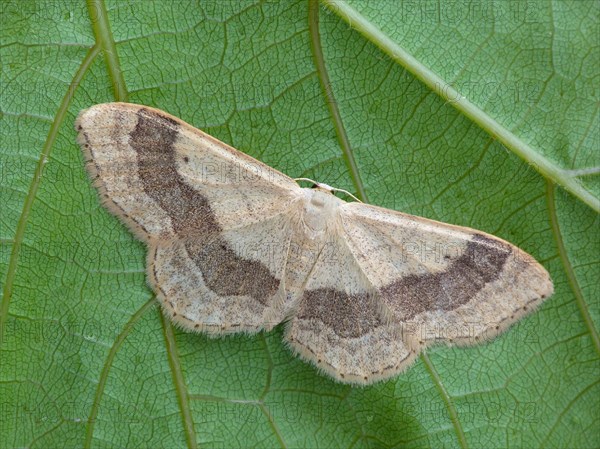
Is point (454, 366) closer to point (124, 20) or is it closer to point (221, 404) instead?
point (221, 404)

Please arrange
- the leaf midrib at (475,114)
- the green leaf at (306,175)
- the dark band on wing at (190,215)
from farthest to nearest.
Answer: the leaf midrib at (475,114) < the green leaf at (306,175) < the dark band on wing at (190,215)

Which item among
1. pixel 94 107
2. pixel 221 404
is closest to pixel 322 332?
pixel 221 404

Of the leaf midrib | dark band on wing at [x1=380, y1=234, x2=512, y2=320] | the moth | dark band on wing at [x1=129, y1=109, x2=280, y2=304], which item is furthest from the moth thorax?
the leaf midrib

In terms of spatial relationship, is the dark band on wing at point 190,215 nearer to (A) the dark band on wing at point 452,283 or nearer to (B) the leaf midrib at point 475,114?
(A) the dark band on wing at point 452,283

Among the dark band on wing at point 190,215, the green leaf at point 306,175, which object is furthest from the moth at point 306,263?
the green leaf at point 306,175

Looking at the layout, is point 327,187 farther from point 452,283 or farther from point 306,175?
point 452,283

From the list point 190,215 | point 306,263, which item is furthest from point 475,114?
point 190,215

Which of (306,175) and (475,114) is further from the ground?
(475,114)

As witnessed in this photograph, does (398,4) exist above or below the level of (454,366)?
above
